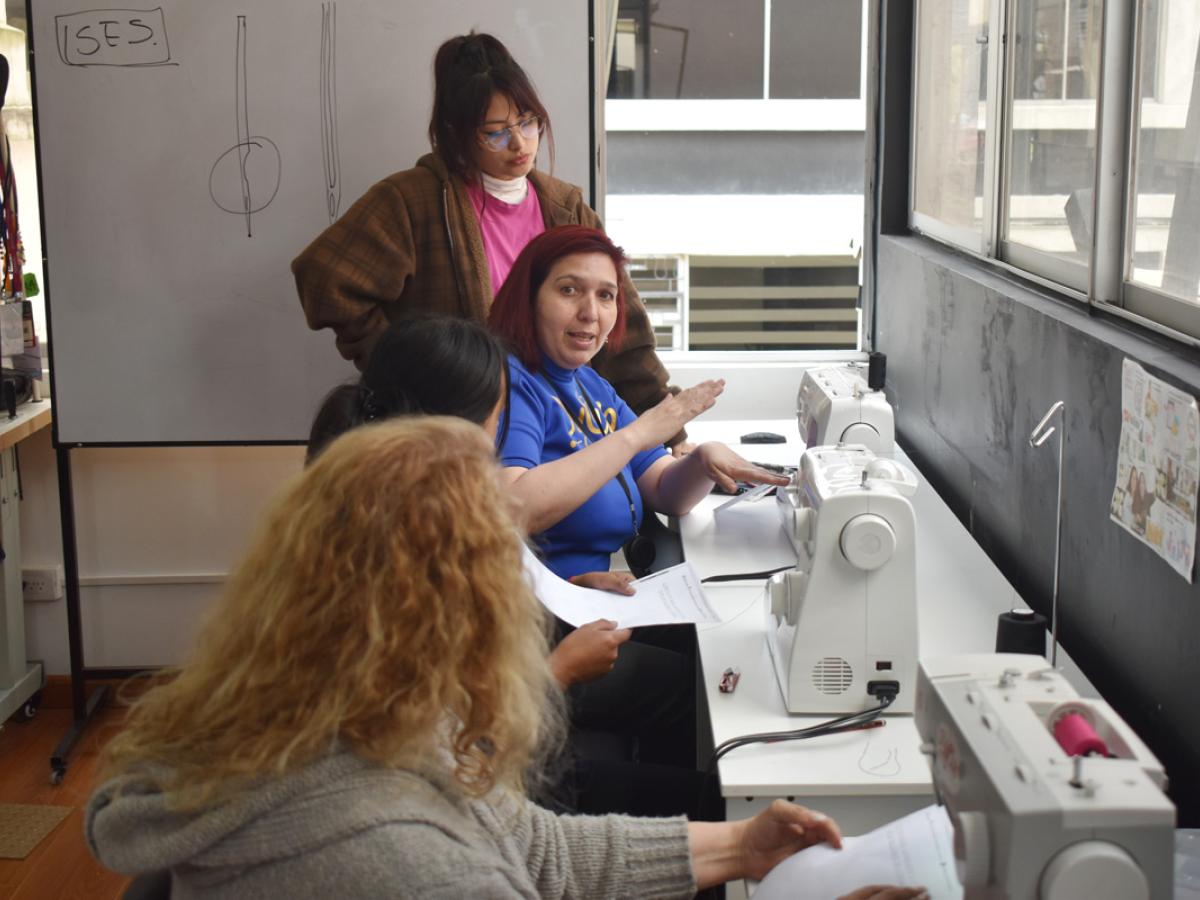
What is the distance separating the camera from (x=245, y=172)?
10.1 ft

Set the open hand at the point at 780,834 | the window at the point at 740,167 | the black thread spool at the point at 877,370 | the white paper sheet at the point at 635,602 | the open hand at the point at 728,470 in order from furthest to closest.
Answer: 1. the window at the point at 740,167
2. the black thread spool at the point at 877,370
3. the open hand at the point at 728,470
4. the white paper sheet at the point at 635,602
5. the open hand at the point at 780,834

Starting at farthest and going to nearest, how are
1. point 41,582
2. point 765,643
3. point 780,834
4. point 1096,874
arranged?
point 41,582 → point 765,643 → point 780,834 → point 1096,874

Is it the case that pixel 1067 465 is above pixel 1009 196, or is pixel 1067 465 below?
below

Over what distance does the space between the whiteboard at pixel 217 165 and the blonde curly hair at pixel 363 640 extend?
212cm

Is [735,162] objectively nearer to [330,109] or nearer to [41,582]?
[330,109]

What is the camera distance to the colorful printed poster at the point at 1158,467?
154 centimetres

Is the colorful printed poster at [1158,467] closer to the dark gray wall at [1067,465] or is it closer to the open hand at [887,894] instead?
the dark gray wall at [1067,465]

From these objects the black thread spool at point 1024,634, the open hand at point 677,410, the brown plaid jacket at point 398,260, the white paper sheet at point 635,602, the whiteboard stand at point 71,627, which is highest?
the brown plaid jacket at point 398,260

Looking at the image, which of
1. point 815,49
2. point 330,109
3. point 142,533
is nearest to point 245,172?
point 330,109

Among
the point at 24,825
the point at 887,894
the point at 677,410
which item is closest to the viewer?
the point at 887,894

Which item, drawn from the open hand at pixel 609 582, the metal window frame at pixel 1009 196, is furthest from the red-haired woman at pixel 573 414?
the metal window frame at pixel 1009 196

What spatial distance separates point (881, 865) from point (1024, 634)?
1.56 feet

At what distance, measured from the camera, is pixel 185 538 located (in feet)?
11.7

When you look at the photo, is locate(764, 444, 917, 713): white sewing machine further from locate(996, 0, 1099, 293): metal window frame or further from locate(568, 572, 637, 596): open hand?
locate(996, 0, 1099, 293): metal window frame
